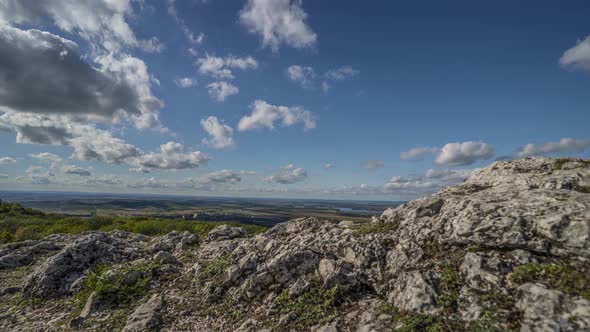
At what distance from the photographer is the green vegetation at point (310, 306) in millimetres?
11648

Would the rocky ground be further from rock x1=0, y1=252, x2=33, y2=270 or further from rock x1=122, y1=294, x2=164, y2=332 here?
rock x1=0, y1=252, x2=33, y2=270

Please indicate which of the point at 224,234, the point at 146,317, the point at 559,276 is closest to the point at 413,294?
the point at 559,276

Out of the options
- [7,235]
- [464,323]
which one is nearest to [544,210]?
[464,323]

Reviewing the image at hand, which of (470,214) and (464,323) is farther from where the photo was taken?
(470,214)

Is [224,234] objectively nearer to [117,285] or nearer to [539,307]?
[117,285]

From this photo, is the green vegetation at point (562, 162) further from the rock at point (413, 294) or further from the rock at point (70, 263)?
the rock at point (70, 263)

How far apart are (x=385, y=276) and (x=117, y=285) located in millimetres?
16073

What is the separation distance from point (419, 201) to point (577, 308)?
9591mm

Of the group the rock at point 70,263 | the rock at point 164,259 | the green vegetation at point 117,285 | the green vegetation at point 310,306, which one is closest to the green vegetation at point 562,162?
the green vegetation at point 310,306

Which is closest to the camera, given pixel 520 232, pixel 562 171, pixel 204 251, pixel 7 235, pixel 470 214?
pixel 520 232

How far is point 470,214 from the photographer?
12.6 m

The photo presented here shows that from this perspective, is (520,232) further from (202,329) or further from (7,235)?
(7,235)

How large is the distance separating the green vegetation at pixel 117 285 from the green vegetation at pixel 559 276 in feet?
64.1

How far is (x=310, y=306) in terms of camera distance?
1237 cm
